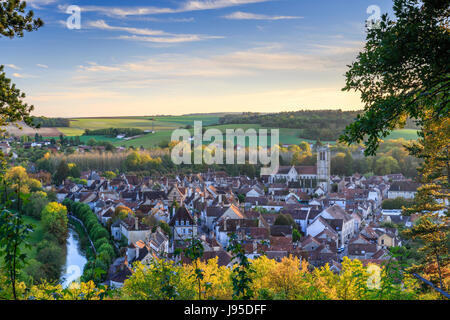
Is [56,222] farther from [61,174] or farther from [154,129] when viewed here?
[154,129]

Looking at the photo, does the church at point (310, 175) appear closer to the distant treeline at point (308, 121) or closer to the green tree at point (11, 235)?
the distant treeline at point (308, 121)

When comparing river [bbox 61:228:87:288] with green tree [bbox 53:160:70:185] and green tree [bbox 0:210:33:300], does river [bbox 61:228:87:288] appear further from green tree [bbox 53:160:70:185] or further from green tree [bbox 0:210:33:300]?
green tree [bbox 53:160:70:185]

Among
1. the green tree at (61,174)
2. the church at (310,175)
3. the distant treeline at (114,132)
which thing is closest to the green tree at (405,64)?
the church at (310,175)

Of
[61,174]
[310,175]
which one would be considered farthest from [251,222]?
[61,174]

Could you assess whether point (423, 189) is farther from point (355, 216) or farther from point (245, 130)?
point (245, 130)

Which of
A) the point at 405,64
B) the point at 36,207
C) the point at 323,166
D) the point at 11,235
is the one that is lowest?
the point at 36,207
